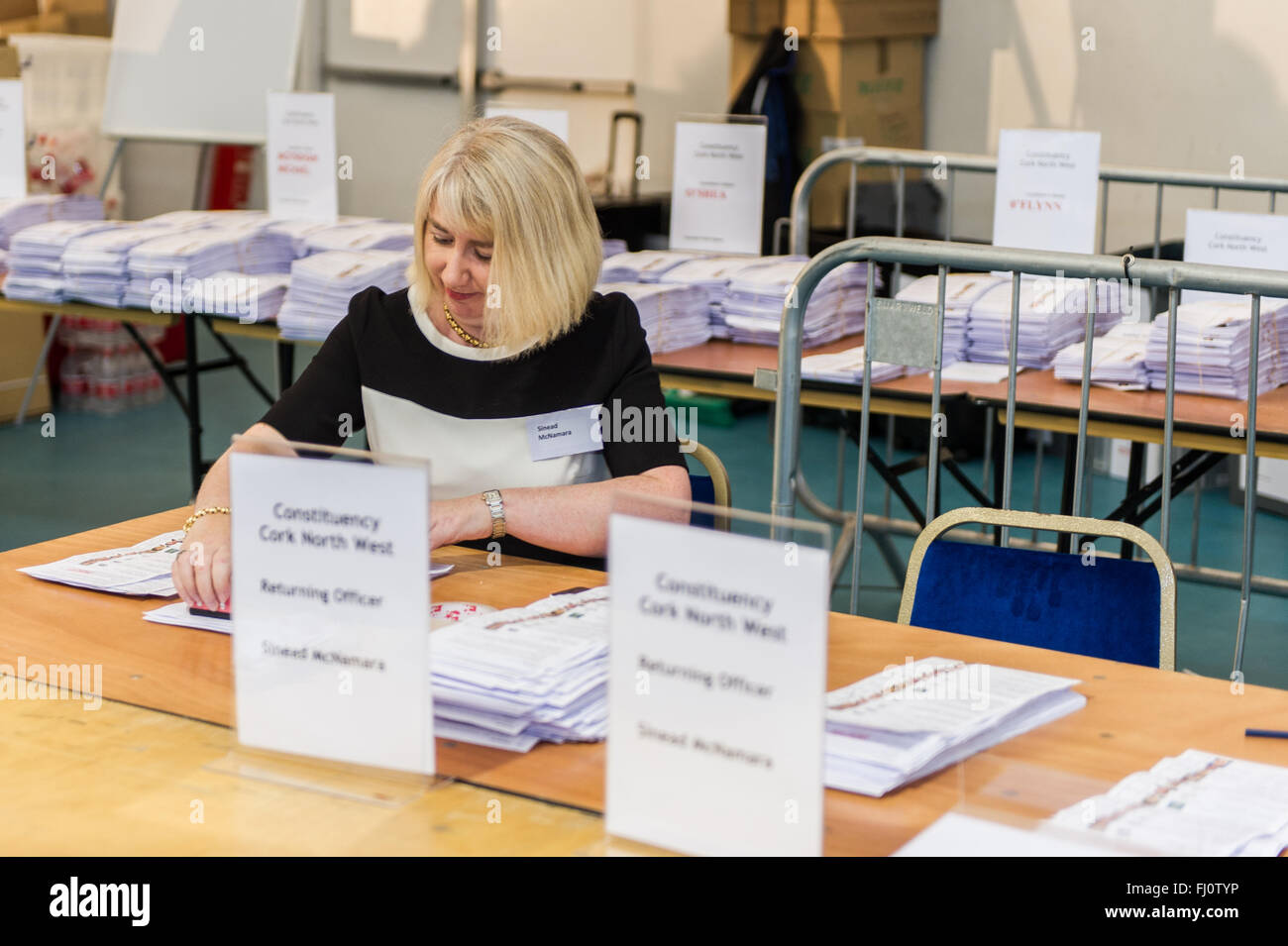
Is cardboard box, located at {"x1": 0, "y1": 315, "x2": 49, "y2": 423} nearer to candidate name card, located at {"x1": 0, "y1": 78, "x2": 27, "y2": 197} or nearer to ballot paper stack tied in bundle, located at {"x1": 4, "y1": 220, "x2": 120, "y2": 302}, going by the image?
candidate name card, located at {"x1": 0, "y1": 78, "x2": 27, "y2": 197}

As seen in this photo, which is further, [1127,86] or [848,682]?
[1127,86]

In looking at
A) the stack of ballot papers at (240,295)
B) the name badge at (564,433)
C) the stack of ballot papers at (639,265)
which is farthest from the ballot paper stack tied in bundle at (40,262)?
the name badge at (564,433)

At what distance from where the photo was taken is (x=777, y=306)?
12.3 ft

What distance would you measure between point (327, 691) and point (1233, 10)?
16.9 ft

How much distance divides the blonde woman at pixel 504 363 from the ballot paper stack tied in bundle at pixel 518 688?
551 millimetres

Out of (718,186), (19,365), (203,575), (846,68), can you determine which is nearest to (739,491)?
(718,186)

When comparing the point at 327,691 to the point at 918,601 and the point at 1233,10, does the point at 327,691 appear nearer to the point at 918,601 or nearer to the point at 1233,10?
the point at 918,601

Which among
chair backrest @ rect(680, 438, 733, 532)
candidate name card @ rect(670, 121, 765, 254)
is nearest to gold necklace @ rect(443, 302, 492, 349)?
chair backrest @ rect(680, 438, 733, 532)

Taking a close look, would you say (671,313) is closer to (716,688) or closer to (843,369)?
(843,369)

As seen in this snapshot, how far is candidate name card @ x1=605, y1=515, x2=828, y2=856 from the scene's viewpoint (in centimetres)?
97

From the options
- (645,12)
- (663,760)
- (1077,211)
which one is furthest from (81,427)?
(663,760)

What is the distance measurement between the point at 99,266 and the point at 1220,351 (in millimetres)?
3013

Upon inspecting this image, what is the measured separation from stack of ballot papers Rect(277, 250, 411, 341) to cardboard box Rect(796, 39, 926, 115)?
2.64 m

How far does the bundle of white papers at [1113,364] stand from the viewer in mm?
3217
